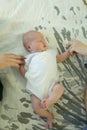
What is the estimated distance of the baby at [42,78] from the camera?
4.09ft

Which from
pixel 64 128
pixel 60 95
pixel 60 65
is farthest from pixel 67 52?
pixel 64 128

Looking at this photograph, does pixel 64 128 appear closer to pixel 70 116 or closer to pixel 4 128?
pixel 70 116

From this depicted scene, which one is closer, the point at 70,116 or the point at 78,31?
the point at 70,116

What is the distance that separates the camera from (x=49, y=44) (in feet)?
4.57

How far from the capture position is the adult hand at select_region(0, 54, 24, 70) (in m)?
1.24

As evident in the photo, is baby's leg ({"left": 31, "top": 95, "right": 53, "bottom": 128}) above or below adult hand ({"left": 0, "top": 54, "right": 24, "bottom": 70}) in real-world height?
below

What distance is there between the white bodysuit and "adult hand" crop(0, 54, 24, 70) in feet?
0.12

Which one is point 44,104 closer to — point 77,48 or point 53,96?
point 53,96

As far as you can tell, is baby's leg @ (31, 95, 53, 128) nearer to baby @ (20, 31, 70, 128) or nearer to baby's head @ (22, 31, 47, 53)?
baby @ (20, 31, 70, 128)

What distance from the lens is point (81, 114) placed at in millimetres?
1299

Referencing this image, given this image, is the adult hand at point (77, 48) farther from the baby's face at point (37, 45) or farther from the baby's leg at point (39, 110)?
the baby's leg at point (39, 110)

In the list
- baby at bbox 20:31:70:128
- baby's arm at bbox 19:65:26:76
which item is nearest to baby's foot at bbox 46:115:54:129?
A: baby at bbox 20:31:70:128

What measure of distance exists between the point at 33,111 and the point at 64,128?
145 mm

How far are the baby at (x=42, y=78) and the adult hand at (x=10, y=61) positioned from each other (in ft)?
0.10
